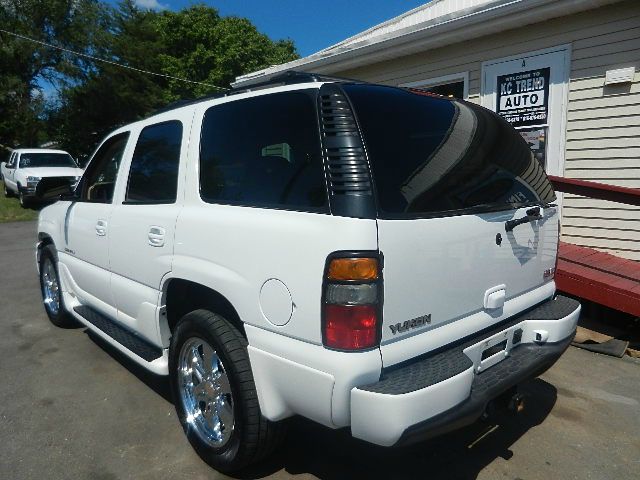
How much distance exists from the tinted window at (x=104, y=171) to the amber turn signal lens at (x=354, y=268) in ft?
7.49

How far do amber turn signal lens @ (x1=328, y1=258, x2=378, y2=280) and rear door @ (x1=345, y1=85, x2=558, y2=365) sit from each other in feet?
0.22

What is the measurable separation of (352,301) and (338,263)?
0.53 feet

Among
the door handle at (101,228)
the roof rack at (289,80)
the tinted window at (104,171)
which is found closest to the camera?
the roof rack at (289,80)

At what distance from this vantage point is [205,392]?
2.71 meters

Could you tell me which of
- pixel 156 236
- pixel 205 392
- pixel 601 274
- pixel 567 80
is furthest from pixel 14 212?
pixel 601 274

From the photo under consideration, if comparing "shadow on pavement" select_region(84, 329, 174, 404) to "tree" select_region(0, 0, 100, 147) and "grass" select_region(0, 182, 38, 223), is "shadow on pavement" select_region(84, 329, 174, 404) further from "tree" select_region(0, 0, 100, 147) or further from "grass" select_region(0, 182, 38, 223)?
"tree" select_region(0, 0, 100, 147)

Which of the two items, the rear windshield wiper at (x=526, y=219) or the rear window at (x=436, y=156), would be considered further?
the rear windshield wiper at (x=526, y=219)

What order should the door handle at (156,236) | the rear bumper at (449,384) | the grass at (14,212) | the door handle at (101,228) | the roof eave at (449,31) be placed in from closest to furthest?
the rear bumper at (449,384)
the door handle at (156,236)
the door handle at (101,228)
the roof eave at (449,31)
the grass at (14,212)

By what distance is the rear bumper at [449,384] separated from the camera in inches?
73.7

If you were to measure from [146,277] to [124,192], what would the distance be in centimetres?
75

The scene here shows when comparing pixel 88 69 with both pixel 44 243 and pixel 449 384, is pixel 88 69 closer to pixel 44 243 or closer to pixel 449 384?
pixel 44 243

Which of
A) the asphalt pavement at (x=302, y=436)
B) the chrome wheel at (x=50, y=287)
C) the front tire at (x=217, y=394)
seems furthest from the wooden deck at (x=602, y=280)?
the chrome wheel at (x=50, y=287)

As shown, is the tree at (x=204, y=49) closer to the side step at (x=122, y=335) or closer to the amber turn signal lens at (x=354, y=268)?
the side step at (x=122, y=335)

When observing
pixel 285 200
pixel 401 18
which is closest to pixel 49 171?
pixel 401 18
